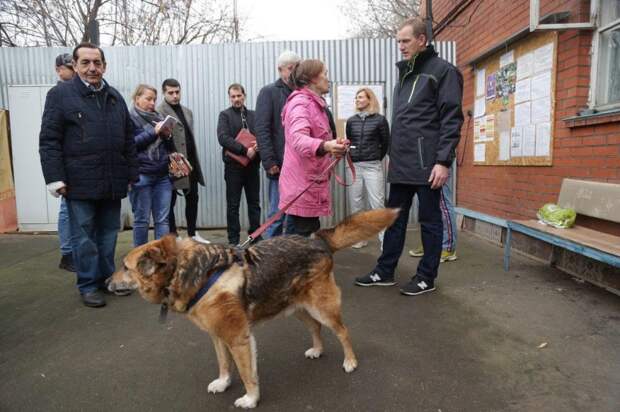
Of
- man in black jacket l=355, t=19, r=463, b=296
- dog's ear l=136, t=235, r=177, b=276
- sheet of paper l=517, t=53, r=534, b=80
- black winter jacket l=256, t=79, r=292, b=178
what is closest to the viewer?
dog's ear l=136, t=235, r=177, b=276

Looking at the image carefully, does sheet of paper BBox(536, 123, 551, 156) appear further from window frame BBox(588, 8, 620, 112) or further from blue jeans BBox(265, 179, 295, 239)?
blue jeans BBox(265, 179, 295, 239)

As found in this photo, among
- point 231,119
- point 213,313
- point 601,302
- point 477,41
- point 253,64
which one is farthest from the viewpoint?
point 253,64

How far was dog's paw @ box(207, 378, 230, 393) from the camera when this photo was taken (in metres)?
2.28

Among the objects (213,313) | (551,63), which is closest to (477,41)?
(551,63)

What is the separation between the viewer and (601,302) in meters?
3.45

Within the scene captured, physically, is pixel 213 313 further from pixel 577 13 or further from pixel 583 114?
pixel 577 13

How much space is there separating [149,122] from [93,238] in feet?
4.55

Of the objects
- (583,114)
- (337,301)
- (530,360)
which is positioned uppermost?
(583,114)

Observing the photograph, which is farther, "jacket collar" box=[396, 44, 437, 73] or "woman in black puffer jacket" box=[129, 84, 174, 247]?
"woman in black puffer jacket" box=[129, 84, 174, 247]

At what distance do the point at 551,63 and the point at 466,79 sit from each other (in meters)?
2.16

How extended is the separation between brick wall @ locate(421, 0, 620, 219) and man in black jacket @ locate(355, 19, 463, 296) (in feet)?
5.53

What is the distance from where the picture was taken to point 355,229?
98.6 inches

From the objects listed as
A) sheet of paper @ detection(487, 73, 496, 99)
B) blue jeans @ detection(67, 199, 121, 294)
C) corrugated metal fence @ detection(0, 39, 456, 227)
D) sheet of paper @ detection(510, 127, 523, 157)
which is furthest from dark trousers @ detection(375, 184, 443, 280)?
corrugated metal fence @ detection(0, 39, 456, 227)

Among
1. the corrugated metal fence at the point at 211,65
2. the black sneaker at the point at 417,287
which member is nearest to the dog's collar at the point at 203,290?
the black sneaker at the point at 417,287
